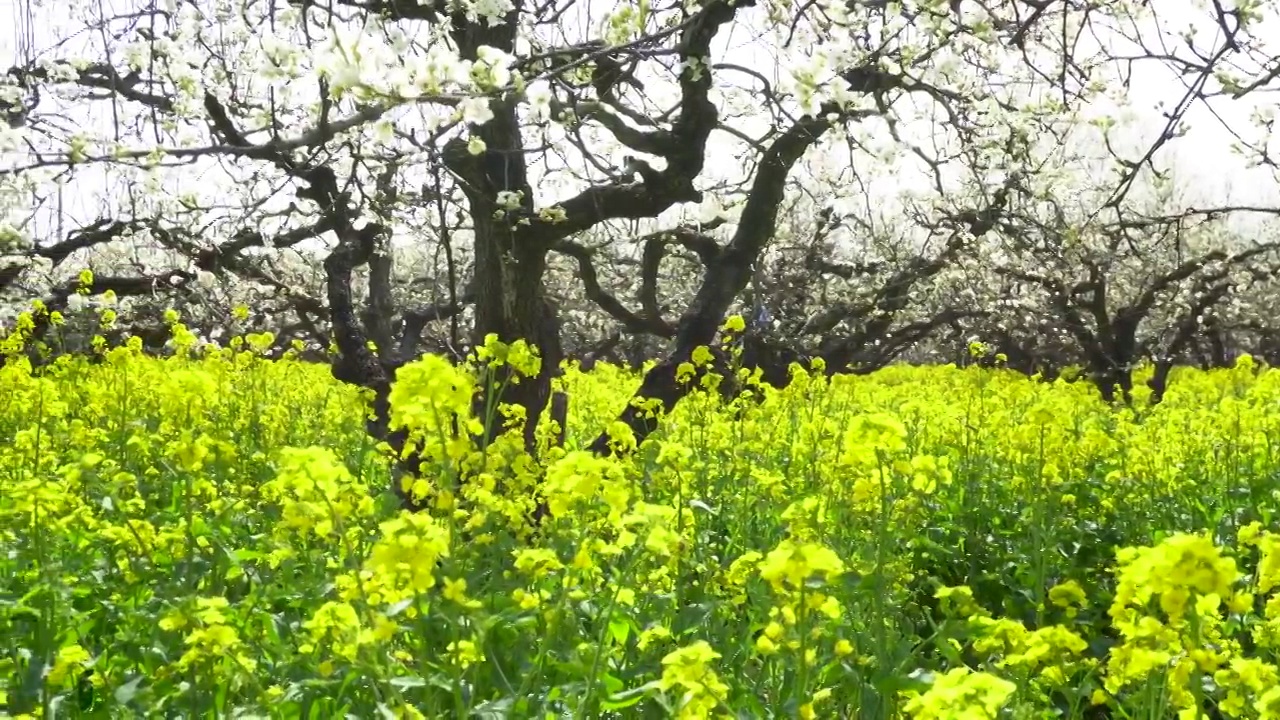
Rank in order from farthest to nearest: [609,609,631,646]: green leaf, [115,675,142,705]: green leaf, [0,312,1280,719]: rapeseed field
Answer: [609,609,631,646]: green leaf < [115,675,142,705]: green leaf < [0,312,1280,719]: rapeseed field

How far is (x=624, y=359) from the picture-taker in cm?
2367

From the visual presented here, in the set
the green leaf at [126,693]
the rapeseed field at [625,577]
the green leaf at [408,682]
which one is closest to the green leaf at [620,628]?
the rapeseed field at [625,577]

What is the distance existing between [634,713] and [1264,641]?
151cm

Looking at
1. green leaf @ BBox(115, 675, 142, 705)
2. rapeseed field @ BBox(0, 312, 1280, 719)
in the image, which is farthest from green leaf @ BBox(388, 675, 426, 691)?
green leaf @ BBox(115, 675, 142, 705)

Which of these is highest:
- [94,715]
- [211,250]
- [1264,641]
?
[211,250]

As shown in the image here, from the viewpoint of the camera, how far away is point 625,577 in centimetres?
235

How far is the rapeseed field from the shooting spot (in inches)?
86.0

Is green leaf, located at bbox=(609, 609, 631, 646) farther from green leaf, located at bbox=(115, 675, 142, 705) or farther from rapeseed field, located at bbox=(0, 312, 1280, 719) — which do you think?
green leaf, located at bbox=(115, 675, 142, 705)

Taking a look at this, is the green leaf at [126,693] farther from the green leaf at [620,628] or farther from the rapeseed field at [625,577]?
the green leaf at [620,628]

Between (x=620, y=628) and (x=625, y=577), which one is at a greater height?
→ (x=625, y=577)

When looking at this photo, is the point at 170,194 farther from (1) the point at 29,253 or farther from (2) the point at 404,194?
(1) the point at 29,253

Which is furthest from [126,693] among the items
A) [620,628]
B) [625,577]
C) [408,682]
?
[620,628]

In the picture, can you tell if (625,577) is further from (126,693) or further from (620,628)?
(126,693)

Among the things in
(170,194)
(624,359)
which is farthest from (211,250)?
(624,359)
